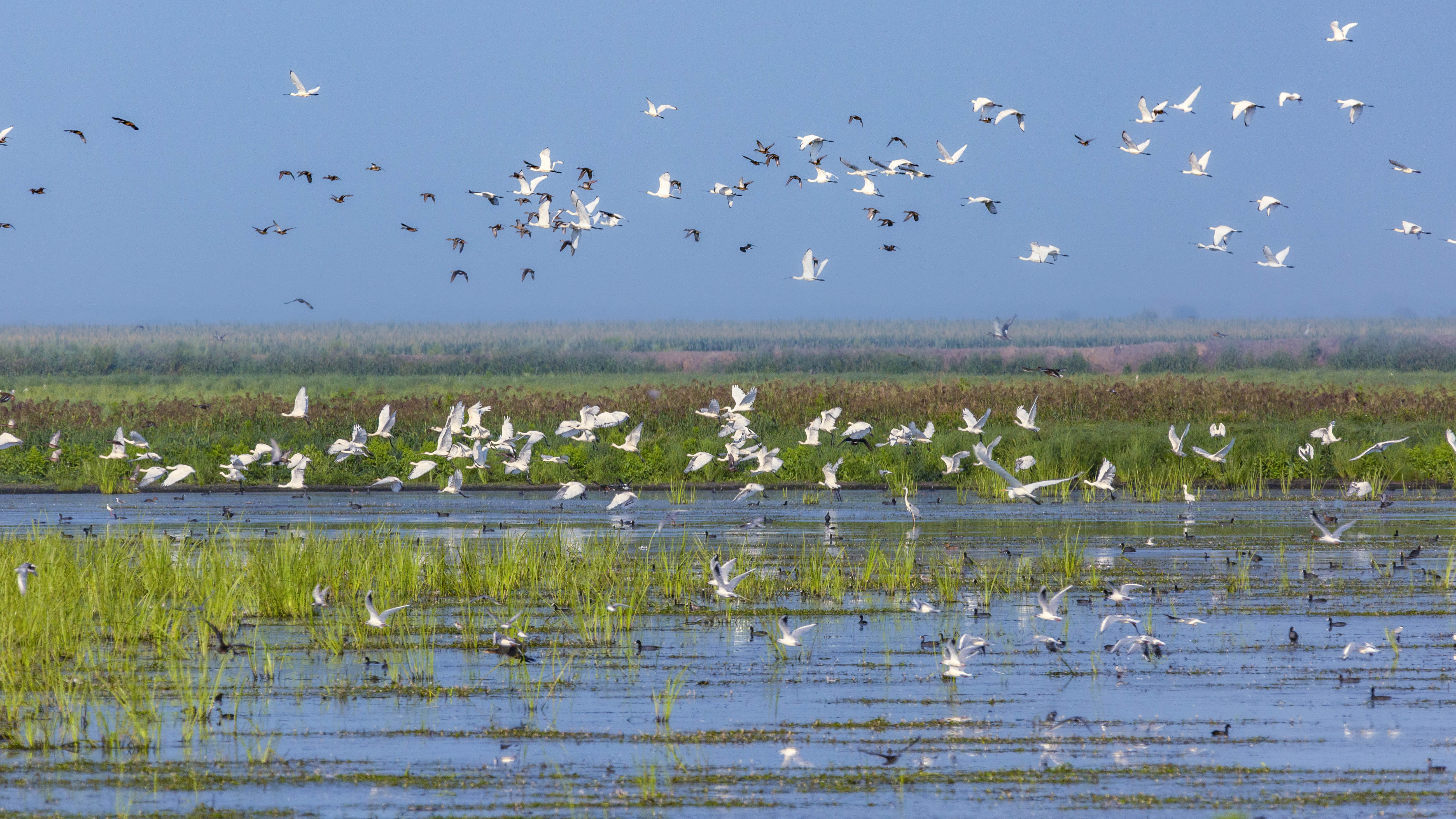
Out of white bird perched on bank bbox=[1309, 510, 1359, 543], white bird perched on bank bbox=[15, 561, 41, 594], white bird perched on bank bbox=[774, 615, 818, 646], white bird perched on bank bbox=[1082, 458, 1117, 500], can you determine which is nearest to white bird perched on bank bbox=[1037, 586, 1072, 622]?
white bird perched on bank bbox=[774, 615, 818, 646]

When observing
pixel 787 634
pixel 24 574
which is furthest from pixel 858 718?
pixel 24 574

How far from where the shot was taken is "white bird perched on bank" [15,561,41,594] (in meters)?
11.3

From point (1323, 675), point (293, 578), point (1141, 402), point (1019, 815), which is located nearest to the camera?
point (1019, 815)

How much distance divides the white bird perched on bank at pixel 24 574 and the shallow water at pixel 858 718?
1.68 m

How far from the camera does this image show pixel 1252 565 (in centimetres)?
1627

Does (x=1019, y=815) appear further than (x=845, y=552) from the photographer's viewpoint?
No

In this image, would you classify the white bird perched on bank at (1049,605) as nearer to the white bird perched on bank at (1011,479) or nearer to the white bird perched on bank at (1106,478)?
the white bird perched on bank at (1011,479)

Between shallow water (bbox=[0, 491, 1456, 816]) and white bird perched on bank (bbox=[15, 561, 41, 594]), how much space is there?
5.52 feet

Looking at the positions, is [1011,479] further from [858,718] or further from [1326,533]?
[858,718]

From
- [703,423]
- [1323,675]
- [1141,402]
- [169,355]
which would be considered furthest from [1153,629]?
[169,355]

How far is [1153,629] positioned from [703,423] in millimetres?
22053

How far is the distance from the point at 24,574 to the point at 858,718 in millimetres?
6325

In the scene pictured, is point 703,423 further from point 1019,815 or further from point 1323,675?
point 1019,815

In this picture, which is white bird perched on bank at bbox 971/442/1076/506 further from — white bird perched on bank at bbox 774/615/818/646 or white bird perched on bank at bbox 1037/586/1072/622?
white bird perched on bank at bbox 774/615/818/646
